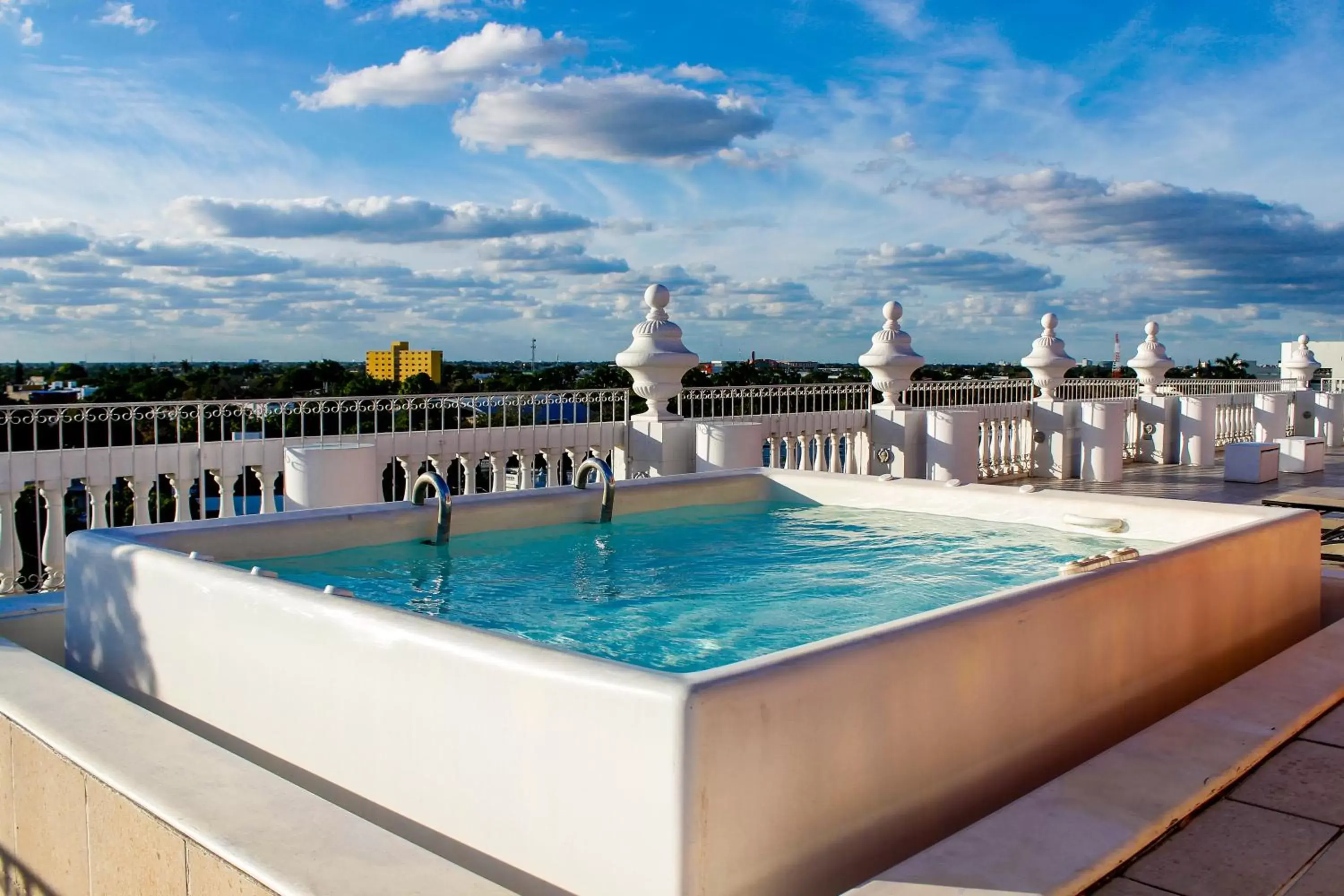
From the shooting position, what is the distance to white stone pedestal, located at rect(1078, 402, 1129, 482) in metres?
11.4

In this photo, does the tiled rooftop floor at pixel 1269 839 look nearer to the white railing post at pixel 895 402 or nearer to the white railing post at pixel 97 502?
the white railing post at pixel 97 502

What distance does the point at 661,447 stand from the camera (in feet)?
25.0

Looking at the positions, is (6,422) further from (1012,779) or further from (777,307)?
(777,307)

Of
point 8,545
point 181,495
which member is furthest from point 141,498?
point 8,545

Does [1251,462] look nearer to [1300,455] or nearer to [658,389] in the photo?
[1300,455]

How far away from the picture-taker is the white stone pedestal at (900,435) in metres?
9.73

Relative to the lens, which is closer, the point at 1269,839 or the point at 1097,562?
the point at 1269,839

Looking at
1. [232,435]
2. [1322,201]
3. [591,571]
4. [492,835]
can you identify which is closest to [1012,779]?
[492,835]

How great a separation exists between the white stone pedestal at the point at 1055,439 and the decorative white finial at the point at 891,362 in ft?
8.29

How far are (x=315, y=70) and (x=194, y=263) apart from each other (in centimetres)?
528

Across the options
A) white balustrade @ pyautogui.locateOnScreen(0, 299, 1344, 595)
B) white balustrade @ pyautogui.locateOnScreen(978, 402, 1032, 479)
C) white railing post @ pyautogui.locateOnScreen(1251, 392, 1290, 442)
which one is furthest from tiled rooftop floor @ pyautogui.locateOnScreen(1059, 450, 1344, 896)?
white railing post @ pyautogui.locateOnScreen(1251, 392, 1290, 442)

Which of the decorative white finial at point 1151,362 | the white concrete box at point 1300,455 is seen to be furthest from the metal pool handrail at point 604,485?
the decorative white finial at point 1151,362

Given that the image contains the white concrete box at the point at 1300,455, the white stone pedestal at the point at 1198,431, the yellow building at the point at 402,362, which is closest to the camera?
the white concrete box at the point at 1300,455

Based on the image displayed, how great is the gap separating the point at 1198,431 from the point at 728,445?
8.54 metres
